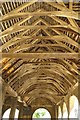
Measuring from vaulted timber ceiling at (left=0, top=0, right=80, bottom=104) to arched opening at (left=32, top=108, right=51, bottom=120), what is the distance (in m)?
9.88

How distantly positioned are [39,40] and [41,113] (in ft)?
58.7

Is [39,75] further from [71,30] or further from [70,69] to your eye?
[71,30]

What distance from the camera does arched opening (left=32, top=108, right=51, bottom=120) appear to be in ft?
92.9

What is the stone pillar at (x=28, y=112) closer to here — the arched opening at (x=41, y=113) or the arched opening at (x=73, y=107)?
the arched opening at (x=41, y=113)

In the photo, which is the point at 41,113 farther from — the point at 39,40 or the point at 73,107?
the point at 39,40

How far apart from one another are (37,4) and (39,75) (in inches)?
357

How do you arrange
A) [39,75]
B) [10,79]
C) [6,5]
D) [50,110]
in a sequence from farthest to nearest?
[50,110] → [39,75] → [10,79] → [6,5]

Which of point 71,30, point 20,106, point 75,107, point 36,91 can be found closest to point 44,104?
point 36,91

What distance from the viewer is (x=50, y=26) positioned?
970cm

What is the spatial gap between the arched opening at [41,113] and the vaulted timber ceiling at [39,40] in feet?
32.4

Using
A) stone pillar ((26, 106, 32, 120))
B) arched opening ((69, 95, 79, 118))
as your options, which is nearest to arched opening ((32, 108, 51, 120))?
stone pillar ((26, 106, 32, 120))

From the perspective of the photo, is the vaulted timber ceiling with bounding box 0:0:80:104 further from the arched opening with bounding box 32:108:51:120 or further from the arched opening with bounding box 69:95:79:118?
the arched opening with bounding box 32:108:51:120

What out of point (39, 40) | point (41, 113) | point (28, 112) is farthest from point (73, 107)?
point (41, 113)

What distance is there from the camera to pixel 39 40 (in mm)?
12195
